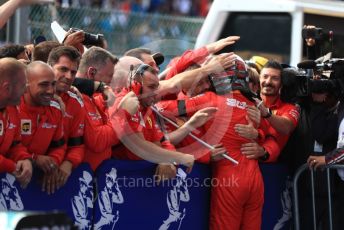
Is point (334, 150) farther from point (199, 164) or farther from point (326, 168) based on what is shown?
point (199, 164)

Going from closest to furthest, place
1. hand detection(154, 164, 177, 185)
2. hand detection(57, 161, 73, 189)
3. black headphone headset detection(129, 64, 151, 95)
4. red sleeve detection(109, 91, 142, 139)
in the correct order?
hand detection(57, 161, 73, 189), red sleeve detection(109, 91, 142, 139), black headphone headset detection(129, 64, 151, 95), hand detection(154, 164, 177, 185)

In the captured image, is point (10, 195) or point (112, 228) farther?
point (112, 228)

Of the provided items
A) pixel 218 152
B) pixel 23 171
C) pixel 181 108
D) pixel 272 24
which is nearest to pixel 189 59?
pixel 181 108

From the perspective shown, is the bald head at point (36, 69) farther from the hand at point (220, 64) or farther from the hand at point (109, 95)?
the hand at point (220, 64)

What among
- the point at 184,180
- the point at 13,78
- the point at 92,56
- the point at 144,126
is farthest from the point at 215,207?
the point at 13,78

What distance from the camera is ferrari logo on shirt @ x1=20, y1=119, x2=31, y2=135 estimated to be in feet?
23.7

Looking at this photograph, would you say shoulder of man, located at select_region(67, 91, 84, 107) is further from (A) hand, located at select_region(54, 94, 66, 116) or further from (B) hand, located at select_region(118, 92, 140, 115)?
(B) hand, located at select_region(118, 92, 140, 115)

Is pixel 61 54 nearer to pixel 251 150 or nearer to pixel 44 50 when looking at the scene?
pixel 44 50

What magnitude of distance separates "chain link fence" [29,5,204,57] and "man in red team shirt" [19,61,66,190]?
15.9 ft

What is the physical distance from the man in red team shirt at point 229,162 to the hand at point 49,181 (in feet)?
5.14

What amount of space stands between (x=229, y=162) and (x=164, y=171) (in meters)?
0.71

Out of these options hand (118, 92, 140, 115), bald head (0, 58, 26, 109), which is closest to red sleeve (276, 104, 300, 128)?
hand (118, 92, 140, 115)

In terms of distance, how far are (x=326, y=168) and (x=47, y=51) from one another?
2.81 m

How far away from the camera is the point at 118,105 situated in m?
7.82
